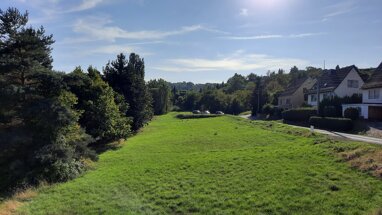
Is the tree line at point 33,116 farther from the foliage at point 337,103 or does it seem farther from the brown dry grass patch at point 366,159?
the foliage at point 337,103

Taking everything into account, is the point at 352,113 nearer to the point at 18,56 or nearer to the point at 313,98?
the point at 313,98

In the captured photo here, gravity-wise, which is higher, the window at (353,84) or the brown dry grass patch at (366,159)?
the window at (353,84)

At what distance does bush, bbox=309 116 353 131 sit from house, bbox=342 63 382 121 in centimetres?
543

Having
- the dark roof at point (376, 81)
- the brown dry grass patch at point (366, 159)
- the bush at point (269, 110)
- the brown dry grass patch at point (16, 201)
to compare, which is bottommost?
the brown dry grass patch at point (16, 201)

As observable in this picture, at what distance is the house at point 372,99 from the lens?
35969mm

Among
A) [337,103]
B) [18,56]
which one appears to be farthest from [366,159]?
[337,103]

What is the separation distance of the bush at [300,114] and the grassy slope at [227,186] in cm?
2251

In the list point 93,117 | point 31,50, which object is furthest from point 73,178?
point 93,117

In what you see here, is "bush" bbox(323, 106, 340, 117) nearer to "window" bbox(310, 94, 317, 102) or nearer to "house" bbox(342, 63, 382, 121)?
"house" bbox(342, 63, 382, 121)

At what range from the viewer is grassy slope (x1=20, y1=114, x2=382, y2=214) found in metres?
12.8

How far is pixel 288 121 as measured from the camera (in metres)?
46.0

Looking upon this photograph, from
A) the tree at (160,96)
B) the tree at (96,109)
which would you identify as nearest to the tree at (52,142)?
the tree at (96,109)

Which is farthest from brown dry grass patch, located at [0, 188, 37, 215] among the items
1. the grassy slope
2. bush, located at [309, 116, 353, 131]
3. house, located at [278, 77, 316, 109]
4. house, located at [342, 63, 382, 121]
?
house, located at [278, 77, 316, 109]

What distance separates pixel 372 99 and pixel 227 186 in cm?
3091
